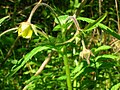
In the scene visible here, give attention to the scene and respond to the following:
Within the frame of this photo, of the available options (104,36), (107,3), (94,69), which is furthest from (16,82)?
A: (107,3)

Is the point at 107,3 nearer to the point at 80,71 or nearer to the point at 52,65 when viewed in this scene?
the point at 52,65

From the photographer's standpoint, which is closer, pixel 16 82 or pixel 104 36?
pixel 16 82

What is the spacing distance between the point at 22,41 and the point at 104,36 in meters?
0.80

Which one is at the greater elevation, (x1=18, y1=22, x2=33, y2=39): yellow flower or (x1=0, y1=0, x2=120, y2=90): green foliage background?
(x1=18, y1=22, x2=33, y2=39): yellow flower

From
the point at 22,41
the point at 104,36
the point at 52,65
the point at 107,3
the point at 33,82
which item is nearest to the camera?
the point at 33,82

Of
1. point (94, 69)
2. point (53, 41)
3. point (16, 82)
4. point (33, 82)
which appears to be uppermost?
point (53, 41)

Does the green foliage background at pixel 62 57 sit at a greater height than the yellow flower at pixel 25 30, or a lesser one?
lesser

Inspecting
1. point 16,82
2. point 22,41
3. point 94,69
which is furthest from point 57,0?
point 94,69

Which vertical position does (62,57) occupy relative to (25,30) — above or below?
below

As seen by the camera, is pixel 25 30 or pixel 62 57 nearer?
pixel 25 30

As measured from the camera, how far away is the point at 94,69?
1.56m

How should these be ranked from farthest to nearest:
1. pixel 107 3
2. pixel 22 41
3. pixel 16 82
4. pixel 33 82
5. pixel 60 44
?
pixel 107 3, pixel 22 41, pixel 16 82, pixel 33 82, pixel 60 44

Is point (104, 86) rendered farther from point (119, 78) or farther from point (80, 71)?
point (80, 71)

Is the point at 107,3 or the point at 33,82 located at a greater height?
the point at 107,3
